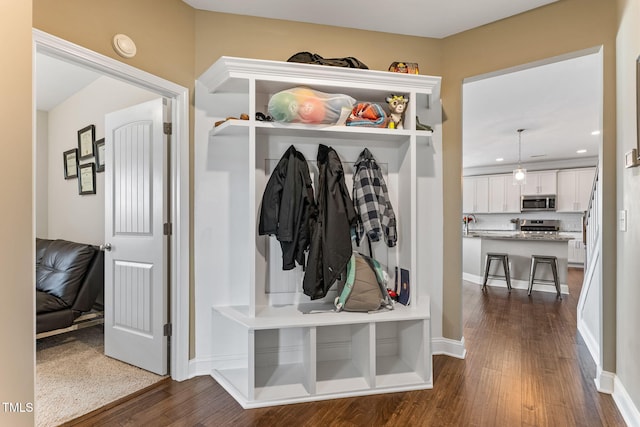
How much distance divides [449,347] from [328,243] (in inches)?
59.3

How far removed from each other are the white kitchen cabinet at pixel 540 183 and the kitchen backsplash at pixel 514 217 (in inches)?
23.6

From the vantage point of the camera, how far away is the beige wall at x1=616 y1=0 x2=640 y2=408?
194 cm

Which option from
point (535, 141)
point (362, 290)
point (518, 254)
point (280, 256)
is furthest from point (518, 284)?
point (280, 256)

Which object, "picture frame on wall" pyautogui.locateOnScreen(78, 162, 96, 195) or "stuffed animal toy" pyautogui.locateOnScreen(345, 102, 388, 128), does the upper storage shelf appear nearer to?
"stuffed animal toy" pyautogui.locateOnScreen(345, 102, 388, 128)

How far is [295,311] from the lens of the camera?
Result: 8.14 ft

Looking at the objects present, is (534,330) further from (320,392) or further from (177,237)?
(177,237)

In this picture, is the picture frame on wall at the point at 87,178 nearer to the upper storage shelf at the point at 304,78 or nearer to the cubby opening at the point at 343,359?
the upper storage shelf at the point at 304,78

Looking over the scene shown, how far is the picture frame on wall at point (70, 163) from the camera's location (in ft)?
13.3

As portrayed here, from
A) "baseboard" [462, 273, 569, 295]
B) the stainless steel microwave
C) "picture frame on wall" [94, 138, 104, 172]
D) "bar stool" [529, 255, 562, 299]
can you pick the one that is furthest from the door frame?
the stainless steel microwave

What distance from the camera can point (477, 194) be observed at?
9375 mm

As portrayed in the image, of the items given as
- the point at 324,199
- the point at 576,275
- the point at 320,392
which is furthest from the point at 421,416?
the point at 576,275

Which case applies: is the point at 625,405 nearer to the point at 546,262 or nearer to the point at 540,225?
the point at 546,262

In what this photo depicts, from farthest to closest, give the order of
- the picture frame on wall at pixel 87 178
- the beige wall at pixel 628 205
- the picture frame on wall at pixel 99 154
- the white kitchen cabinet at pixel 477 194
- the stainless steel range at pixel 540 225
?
the white kitchen cabinet at pixel 477 194 < the stainless steel range at pixel 540 225 < the picture frame on wall at pixel 87 178 < the picture frame on wall at pixel 99 154 < the beige wall at pixel 628 205

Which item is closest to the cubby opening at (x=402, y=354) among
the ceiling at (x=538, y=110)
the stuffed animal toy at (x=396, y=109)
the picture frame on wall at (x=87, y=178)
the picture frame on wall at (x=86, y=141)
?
the stuffed animal toy at (x=396, y=109)
